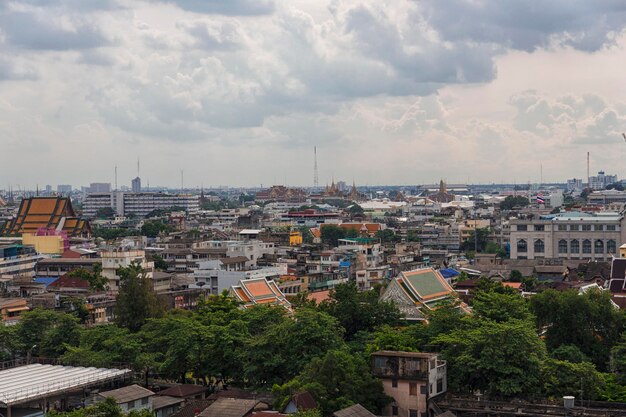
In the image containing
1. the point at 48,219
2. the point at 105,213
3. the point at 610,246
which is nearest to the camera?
the point at 610,246

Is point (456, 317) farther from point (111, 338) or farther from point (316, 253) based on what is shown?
point (316, 253)

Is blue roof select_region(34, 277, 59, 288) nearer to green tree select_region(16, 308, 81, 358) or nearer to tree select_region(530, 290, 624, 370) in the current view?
green tree select_region(16, 308, 81, 358)

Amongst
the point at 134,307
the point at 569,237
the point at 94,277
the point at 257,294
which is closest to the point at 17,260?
the point at 94,277

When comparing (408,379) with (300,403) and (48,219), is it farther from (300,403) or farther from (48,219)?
(48,219)

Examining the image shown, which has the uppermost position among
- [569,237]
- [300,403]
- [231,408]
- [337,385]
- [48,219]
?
[48,219]

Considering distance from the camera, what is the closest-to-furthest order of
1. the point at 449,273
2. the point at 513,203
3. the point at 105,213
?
the point at 449,273 < the point at 513,203 < the point at 105,213

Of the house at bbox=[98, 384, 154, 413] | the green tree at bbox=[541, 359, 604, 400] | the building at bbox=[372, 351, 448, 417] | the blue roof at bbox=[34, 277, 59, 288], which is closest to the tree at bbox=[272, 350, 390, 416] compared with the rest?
the building at bbox=[372, 351, 448, 417]

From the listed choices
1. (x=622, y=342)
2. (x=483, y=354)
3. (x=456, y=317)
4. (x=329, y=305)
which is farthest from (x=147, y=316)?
(x=622, y=342)

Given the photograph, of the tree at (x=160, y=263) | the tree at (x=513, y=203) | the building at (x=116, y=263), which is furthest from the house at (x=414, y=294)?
the tree at (x=513, y=203)
